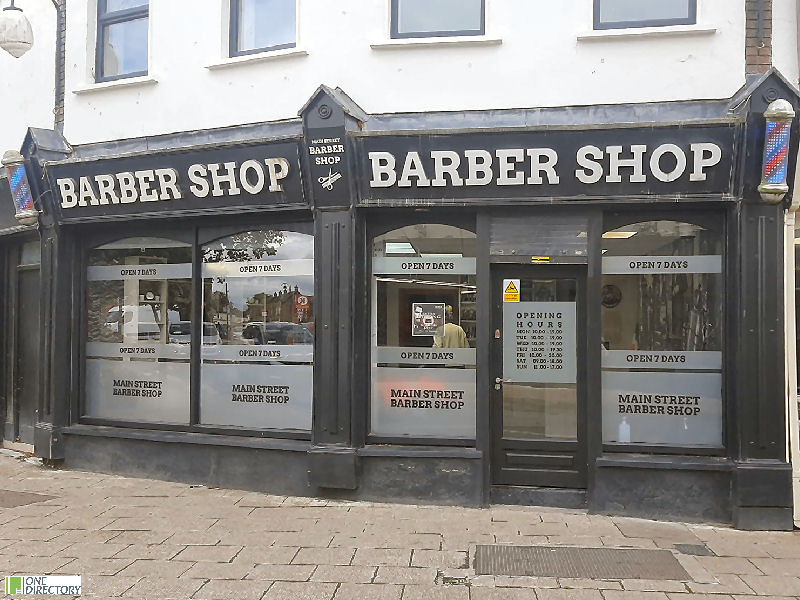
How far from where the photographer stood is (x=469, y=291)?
24.1 feet

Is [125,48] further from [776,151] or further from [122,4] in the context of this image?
[776,151]

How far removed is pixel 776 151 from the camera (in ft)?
21.1

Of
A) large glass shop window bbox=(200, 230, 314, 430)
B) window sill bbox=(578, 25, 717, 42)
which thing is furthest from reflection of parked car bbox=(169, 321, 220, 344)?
window sill bbox=(578, 25, 717, 42)

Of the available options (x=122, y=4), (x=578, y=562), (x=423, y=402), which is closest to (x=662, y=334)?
(x=423, y=402)

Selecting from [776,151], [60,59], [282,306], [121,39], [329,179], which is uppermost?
[121,39]

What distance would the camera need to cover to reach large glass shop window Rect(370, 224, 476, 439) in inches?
291

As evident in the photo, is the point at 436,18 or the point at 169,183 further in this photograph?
the point at 169,183

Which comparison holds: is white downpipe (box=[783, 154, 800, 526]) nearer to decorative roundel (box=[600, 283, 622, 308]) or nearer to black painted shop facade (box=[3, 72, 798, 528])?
black painted shop facade (box=[3, 72, 798, 528])

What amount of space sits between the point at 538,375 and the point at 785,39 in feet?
12.7

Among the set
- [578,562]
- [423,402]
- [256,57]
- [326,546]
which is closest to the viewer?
[578,562]

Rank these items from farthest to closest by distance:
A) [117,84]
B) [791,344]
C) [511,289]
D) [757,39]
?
[117,84] < [511,289] < [791,344] < [757,39]

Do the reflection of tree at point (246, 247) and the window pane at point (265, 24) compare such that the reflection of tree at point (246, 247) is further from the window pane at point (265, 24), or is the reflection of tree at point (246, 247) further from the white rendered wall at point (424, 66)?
the window pane at point (265, 24)

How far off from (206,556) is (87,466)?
12.0 feet

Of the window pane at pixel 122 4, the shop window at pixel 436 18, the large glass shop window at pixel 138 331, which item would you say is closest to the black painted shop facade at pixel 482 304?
the large glass shop window at pixel 138 331
